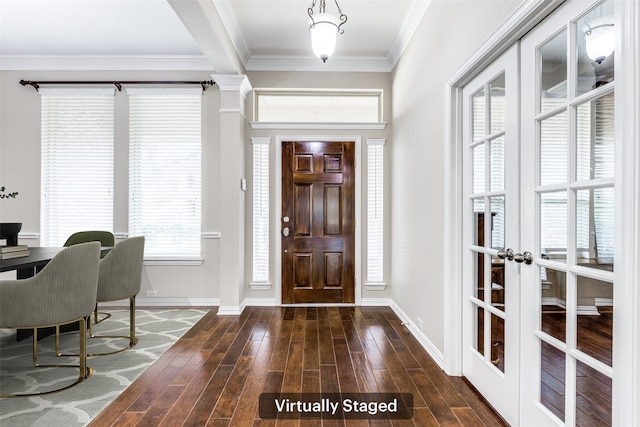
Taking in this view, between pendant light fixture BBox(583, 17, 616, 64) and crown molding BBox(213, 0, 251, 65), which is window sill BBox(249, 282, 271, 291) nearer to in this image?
crown molding BBox(213, 0, 251, 65)

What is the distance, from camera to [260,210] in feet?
14.3

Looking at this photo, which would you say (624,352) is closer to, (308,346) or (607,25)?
(607,25)

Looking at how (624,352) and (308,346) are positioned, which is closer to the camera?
(624,352)

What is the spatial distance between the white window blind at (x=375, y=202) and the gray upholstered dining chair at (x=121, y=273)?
2559mm

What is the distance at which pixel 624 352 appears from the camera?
114cm

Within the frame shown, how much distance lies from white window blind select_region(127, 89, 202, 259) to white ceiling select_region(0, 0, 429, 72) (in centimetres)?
52

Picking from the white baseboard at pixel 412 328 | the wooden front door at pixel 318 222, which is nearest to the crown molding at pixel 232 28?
the wooden front door at pixel 318 222

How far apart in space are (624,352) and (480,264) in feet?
3.61

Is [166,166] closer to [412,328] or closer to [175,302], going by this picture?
[175,302]

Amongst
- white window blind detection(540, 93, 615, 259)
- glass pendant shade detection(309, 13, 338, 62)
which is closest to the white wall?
white window blind detection(540, 93, 615, 259)

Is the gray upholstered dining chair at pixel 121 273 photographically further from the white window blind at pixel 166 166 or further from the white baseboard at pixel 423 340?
the white baseboard at pixel 423 340

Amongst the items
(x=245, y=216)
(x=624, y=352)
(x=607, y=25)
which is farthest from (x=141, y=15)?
(x=624, y=352)

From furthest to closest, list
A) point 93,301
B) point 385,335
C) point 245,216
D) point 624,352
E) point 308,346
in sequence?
point 245,216, point 385,335, point 308,346, point 93,301, point 624,352

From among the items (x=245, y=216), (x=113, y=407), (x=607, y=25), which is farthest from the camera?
(x=245, y=216)
